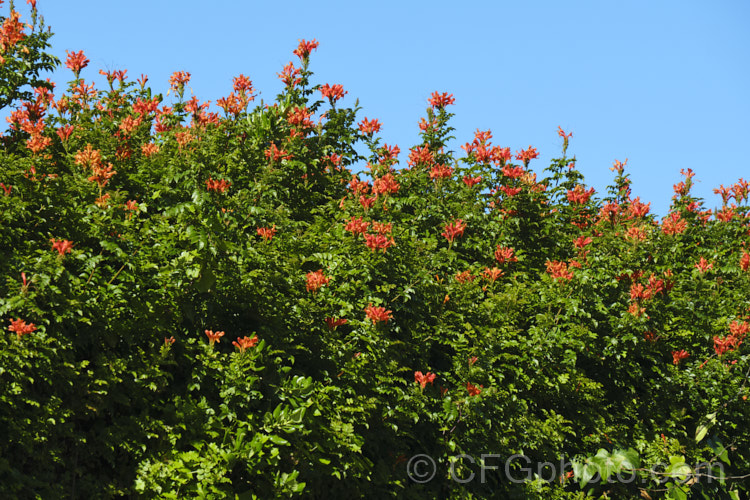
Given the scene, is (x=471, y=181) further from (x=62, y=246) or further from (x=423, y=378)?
(x=62, y=246)

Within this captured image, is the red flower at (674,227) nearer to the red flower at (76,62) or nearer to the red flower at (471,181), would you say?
the red flower at (471,181)

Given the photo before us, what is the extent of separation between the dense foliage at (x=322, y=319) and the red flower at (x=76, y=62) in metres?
0.05

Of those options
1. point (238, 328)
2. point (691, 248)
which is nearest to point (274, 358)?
point (238, 328)

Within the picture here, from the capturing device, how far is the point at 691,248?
10.8 meters

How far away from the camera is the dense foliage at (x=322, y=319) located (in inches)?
188

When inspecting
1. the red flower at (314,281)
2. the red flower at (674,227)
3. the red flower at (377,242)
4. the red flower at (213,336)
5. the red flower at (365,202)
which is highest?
the red flower at (674,227)

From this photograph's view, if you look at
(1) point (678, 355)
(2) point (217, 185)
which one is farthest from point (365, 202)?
(1) point (678, 355)

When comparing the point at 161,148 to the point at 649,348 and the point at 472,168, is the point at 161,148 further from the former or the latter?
the point at 649,348

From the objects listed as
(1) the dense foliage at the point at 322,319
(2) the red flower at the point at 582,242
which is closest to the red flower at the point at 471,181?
(1) the dense foliage at the point at 322,319

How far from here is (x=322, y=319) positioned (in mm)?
5973

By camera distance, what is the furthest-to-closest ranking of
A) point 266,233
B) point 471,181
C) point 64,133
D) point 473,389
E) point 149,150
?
point 471,181
point 149,150
point 64,133
point 473,389
point 266,233

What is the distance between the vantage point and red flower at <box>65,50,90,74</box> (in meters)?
8.83

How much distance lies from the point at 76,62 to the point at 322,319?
→ 527 cm

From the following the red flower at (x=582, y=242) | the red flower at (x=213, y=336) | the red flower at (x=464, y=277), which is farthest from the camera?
the red flower at (x=582, y=242)
